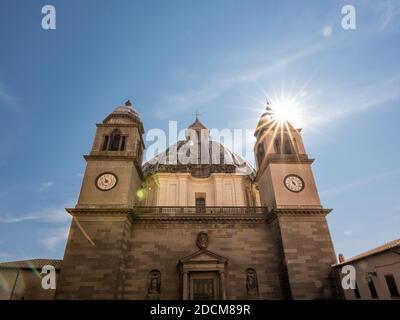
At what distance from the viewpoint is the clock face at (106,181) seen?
Result: 1995 cm

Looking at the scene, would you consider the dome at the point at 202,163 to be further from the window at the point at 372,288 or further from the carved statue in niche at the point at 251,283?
the window at the point at 372,288

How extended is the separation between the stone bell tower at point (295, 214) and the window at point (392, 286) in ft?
12.9

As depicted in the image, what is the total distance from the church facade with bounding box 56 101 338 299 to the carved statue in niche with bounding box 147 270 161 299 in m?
0.07

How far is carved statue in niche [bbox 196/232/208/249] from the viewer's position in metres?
19.0

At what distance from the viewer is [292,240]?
59.5ft

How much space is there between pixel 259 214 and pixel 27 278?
61.3 ft

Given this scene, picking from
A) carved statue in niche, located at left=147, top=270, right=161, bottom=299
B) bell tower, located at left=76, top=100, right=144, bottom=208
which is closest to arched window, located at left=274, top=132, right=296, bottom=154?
bell tower, located at left=76, top=100, right=144, bottom=208

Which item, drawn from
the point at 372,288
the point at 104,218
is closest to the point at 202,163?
the point at 104,218

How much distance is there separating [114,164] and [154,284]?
1020 centimetres

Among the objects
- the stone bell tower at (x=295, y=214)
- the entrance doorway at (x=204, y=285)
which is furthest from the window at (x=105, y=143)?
the stone bell tower at (x=295, y=214)
